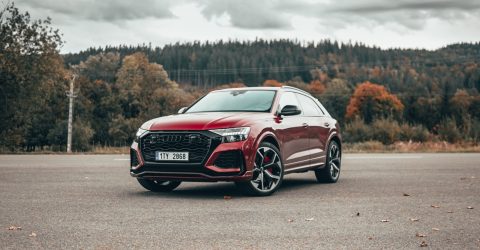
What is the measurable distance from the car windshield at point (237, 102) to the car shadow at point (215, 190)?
1.36m

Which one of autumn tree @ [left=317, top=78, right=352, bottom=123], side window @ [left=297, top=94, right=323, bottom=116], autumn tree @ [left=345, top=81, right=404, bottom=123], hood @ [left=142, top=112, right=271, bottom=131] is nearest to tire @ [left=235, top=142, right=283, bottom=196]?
hood @ [left=142, top=112, right=271, bottom=131]

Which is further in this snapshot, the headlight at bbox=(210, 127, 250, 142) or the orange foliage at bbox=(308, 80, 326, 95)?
the orange foliage at bbox=(308, 80, 326, 95)

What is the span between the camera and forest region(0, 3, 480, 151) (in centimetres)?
4303

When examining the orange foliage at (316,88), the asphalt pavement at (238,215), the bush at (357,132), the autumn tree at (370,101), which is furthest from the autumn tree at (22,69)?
the orange foliage at (316,88)

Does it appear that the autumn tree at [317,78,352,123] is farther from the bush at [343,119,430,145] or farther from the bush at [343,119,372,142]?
the bush at [343,119,430,145]

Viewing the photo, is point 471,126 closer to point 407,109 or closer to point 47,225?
point 47,225

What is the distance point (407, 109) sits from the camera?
406 feet

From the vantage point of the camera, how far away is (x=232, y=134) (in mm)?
9445

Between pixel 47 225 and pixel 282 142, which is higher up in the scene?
pixel 282 142

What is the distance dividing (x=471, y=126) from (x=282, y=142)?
2878 cm

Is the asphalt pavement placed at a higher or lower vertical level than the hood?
lower

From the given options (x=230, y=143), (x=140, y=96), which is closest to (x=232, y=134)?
(x=230, y=143)

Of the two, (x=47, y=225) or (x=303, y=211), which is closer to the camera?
(x=47, y=225)

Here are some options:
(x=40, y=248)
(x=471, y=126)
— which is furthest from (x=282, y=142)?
(x=471, y=126)
